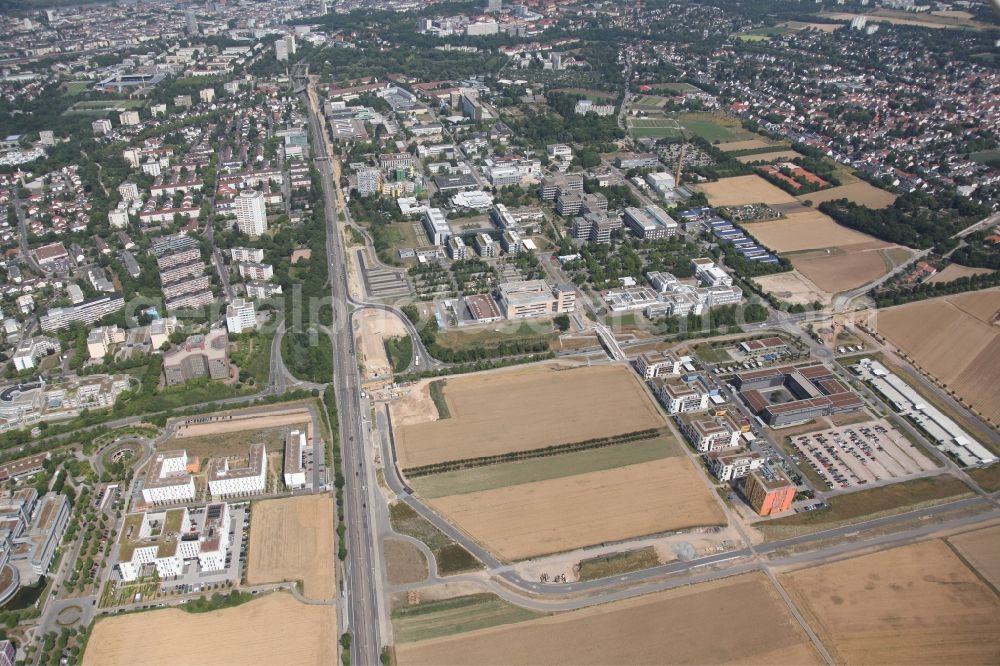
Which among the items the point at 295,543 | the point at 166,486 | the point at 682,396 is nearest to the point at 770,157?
the point at 682,396

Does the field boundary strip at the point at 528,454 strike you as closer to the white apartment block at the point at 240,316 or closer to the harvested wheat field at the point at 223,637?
the harvested wheat field at the point at 223,637

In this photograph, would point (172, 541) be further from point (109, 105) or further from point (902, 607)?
point (109, 105)

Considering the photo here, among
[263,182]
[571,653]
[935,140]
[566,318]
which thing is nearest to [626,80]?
[935,140]

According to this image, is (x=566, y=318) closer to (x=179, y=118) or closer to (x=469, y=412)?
(x=469, y=412)

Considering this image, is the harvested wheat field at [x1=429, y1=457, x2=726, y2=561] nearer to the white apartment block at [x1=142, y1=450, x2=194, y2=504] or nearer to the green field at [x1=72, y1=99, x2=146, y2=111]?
the white apartment block at [x1=142, y1=450, x2=194, y2=504]

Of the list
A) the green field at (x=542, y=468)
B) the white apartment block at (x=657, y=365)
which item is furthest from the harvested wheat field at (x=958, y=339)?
the green field at (x=542, y=468)

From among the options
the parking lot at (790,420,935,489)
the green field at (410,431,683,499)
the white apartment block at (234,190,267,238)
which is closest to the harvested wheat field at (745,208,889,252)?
the parking lot at (790,420,935,489)
